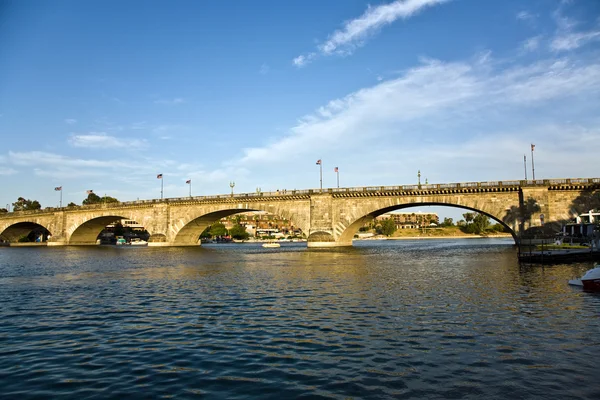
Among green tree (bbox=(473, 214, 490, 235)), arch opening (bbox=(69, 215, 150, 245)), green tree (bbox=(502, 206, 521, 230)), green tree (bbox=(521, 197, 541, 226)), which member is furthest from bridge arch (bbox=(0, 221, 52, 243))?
green tree (bbox=(473, 214, 490, 235))

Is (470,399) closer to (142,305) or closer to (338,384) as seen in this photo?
(338,384)

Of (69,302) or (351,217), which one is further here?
(351,217)

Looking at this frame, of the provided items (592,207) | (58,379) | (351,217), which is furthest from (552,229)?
(58,379)

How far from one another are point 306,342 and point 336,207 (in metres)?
55.9

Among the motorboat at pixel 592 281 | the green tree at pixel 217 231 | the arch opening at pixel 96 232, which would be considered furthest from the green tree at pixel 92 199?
the motorboat at pixel 592 281

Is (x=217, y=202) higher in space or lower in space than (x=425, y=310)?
higher

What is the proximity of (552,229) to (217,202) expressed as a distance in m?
53.0

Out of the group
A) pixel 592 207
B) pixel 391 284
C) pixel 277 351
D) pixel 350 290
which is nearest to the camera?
pixel 277 351

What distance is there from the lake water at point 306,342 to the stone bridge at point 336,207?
36173 mm

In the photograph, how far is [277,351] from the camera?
11.9 meters

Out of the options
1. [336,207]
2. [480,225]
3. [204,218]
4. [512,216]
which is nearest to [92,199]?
[204,218]

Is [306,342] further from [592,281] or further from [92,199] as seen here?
[92,199]

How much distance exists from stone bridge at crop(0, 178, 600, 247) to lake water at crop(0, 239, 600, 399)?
3617cm

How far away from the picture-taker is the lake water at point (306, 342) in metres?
9.23
